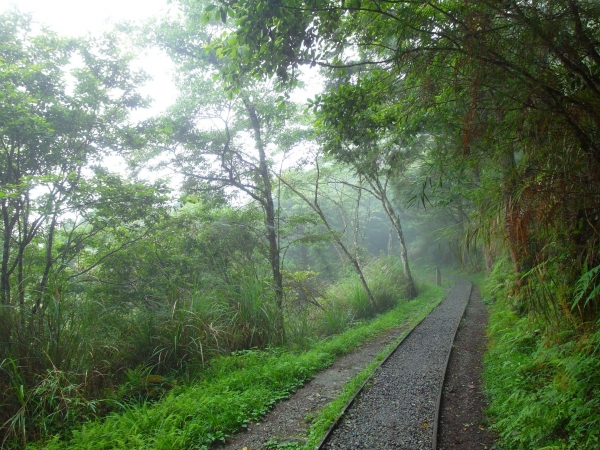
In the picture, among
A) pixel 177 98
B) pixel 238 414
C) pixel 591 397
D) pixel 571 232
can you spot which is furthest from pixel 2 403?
pixel 177 98

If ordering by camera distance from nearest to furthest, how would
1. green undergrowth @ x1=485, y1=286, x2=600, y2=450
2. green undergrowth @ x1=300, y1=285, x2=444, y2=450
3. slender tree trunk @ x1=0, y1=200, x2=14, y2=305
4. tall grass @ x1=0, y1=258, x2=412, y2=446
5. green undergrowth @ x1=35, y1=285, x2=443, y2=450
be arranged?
green undergrowth @ x1=485, y1=286, x2=600, y2=450 → green undergrowth @ x1=35, y1=285, x2=443, y2=450 → green undergrowth @ x1=300, y1=285, x2=444, y2=450 → tall grass @ x1=0, y1=258, x2=412, y2=446 → slender tree trunk @ x1=0, y1=200, x2=14, y2=305

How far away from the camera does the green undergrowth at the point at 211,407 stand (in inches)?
169

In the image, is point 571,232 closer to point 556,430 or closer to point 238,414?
point 556,430

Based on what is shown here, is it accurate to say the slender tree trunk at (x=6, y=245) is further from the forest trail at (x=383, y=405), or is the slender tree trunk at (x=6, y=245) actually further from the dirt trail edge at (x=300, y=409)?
the forest trail at (x=383, y=405)

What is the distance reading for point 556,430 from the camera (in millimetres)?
3639

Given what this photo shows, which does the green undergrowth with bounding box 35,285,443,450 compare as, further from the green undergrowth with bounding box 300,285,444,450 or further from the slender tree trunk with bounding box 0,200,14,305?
the slender tree trunk with bounding box 0,200,14,305

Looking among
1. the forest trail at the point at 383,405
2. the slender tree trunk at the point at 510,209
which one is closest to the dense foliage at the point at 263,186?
the slender tree trunk at the point at 510,209

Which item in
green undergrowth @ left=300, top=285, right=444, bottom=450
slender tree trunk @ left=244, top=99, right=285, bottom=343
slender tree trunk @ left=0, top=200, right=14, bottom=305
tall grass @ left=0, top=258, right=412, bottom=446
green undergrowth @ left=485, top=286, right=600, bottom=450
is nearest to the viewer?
green undergrowth @ left=485, top=286, right=600, bottom=450

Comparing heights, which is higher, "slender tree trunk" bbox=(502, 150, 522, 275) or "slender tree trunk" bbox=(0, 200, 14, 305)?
"slender tree trunk" bbox=(0, 200, 14, 305)

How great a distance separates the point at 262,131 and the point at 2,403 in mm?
10177

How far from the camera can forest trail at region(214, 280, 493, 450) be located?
4.44 m

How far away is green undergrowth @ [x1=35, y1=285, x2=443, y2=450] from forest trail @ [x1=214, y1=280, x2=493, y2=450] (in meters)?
0.24

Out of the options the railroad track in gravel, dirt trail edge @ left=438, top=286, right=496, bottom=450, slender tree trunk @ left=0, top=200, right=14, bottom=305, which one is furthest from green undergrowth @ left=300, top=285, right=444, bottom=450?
slender tree trunk @ left=0, top=200, right=14, bottom=305

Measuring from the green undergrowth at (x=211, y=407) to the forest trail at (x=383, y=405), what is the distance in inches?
9.4
